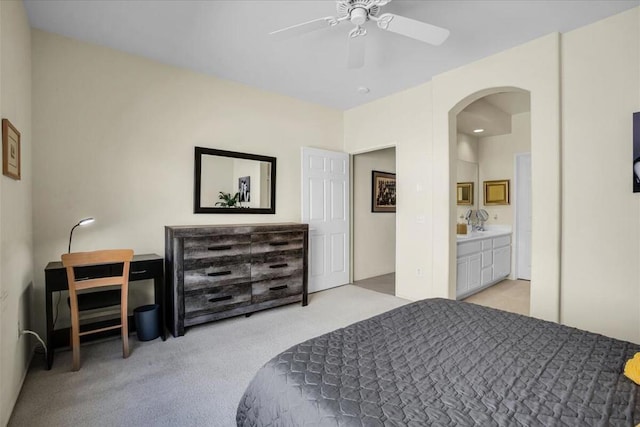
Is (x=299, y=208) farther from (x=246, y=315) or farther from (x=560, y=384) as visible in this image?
(x=560, y=384)

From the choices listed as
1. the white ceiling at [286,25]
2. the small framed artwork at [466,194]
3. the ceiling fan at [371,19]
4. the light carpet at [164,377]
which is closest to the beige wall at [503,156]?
the small framed artwork at [466,194]

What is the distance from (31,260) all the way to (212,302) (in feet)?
4.95

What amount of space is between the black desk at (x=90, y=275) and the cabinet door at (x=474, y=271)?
3734 millimetres

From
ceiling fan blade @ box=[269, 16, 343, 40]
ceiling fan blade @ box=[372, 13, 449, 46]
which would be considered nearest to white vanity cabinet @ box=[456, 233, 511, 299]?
ceiling fan blade @ box=[372, 13, 449, 46]

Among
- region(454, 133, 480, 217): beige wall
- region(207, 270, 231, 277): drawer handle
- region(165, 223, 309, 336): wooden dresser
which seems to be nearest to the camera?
region(165, 223, 309, 336): wooden dresser

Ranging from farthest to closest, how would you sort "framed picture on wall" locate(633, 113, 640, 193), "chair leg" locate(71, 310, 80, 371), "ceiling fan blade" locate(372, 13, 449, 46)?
"framed picture on wall" locate(633, 113, 640, 193), "chair leg" locate(71, 310, 80, 371), "ceiling fan blade" locate(372, 13, 449, 46)

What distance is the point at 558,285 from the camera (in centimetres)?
274

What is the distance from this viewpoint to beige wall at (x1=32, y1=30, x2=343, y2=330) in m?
2.65

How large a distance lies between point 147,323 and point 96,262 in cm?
74

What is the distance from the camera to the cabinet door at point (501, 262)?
4.72m

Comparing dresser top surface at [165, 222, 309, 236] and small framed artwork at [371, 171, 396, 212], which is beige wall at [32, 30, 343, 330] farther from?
small framed artwork at [371, 171, 396, 212]

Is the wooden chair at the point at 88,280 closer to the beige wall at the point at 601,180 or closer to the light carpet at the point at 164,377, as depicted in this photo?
the light carpet at the point at 164,377

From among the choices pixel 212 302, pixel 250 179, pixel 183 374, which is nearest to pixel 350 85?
pixel 250 179

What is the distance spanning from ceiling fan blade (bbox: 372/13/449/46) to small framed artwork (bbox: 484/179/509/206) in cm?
394
